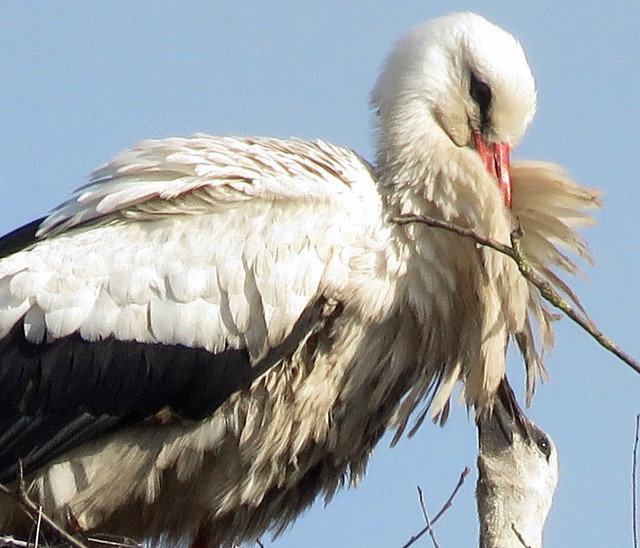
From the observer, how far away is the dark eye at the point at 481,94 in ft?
19.1

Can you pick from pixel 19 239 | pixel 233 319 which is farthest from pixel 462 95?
pixel 19 239

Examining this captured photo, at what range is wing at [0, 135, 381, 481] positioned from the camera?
17.5ft

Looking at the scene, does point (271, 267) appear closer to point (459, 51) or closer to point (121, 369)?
point (121, 369)

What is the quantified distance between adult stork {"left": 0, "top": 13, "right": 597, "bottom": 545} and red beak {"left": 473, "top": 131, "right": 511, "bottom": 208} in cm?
2

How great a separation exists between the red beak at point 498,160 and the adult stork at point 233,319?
0.02m

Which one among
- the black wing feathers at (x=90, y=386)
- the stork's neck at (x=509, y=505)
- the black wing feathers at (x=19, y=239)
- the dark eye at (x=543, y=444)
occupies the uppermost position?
the black wing feathers at (x=19, y=239)

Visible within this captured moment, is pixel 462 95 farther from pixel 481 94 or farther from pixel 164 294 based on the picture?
pixel 164 294

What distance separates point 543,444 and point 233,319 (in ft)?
3.14

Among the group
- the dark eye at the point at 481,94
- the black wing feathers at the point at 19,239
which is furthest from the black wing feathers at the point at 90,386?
the dark eye at the point at 481,94

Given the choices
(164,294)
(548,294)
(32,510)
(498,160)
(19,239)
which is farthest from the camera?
(498,160)

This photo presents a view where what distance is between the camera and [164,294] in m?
5.31

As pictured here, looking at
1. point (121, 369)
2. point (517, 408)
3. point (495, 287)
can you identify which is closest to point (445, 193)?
point (495, 287)

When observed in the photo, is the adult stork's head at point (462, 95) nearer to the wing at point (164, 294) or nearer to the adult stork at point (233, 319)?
the adult stork at point (233, 319)

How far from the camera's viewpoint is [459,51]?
5859 mm
